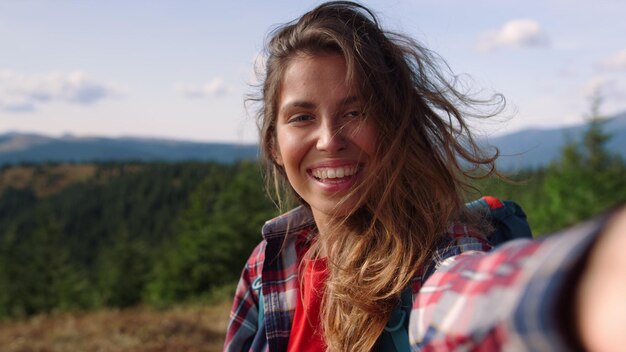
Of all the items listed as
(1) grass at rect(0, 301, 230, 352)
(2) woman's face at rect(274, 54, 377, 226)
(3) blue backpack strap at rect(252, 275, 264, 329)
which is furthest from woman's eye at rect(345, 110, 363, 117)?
(1) grass at rect(0, 301, 230, 352)

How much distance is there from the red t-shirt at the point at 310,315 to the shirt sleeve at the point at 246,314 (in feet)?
0.73

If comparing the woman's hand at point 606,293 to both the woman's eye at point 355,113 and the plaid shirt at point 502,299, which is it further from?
the woman's eye at point 355,113

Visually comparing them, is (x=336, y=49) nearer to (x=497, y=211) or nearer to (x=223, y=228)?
(x=497, y=211)

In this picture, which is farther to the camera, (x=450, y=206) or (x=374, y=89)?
(x=374, y=89)

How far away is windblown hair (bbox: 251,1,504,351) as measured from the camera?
4.76 feet

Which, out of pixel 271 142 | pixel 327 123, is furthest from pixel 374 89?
pixel 271 142

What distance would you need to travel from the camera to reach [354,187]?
65.7 inches

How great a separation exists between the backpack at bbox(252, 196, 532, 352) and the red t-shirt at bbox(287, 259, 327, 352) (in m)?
0.24

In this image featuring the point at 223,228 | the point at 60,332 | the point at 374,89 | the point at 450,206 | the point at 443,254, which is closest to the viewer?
the point at 443,254

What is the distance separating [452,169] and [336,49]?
477 mm

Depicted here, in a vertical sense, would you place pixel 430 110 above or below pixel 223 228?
above

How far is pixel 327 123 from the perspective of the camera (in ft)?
5.46

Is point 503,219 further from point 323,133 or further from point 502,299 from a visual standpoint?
point 502,299

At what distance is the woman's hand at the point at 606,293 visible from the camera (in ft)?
1.10
